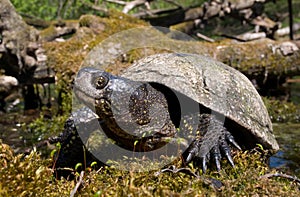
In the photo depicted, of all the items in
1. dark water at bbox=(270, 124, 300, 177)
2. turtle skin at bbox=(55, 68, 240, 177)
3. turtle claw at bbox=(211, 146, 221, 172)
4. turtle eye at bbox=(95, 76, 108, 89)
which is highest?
turtle eye at bbox=(95, 76, 108, 89)

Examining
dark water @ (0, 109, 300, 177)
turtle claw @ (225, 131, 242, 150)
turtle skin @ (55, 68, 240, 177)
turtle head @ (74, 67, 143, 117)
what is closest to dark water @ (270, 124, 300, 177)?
dark water @ (0, 109, 300, 177)

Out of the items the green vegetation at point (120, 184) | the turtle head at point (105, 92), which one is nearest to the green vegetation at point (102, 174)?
the green vegetation at point (120, 184)

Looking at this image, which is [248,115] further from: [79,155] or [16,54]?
[16,54]

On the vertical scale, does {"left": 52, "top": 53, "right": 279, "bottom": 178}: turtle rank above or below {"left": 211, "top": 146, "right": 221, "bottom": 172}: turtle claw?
above

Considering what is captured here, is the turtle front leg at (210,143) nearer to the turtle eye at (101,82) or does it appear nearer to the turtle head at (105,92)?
the turtle head at (105,92)

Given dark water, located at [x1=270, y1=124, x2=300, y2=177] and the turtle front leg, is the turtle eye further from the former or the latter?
dark water, located at [x1=270, y1=124, x2=300, y2=177]

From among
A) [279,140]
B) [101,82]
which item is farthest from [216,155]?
[279,140]

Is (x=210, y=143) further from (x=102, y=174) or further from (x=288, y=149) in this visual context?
(x=288, y=149)
